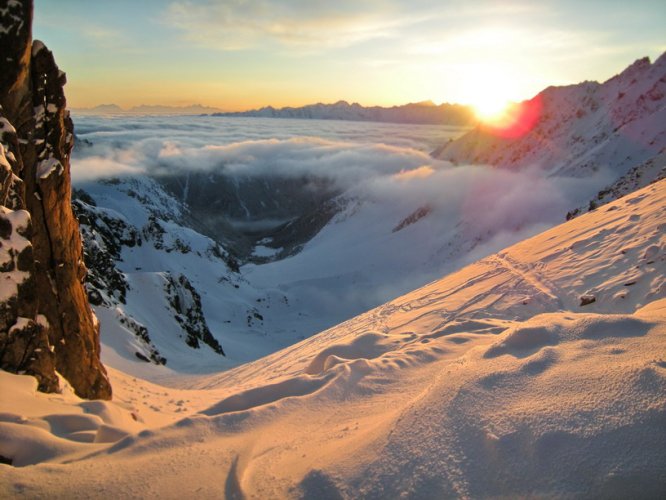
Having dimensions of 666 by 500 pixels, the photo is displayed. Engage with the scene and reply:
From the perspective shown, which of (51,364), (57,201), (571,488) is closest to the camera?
(571,488)

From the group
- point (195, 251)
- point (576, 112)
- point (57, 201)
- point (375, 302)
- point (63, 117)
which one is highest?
point (576, 112)

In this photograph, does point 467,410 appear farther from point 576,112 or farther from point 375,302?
point 576,112

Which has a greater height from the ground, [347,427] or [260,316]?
[347,427]

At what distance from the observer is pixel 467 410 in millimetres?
6012

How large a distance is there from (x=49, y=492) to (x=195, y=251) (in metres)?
71.5

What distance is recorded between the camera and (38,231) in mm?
10734

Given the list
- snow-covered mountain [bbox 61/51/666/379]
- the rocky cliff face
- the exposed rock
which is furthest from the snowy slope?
the exposed rock

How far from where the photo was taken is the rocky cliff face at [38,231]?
342 inches

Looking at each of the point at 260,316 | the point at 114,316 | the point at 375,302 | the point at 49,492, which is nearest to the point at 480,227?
the point at 375,302

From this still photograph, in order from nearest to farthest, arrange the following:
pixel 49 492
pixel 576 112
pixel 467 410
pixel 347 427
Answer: pixel 49 492, pixel 467 410, pixel 347 427, pixel 576 112

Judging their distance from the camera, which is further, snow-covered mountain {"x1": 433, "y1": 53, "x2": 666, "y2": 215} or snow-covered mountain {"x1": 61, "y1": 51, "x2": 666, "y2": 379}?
snow-covered mountain {"x1": 433, "y1": 53, "x2": 666, "y2": 215}

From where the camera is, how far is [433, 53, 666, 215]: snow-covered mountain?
55094 mm

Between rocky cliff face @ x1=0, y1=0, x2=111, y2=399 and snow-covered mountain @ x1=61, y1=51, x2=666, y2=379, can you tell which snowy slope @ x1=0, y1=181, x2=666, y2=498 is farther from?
snow-covered mountain @ x1=61, y1=51, x2=666, y2=379

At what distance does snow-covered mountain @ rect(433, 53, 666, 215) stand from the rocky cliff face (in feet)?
118
